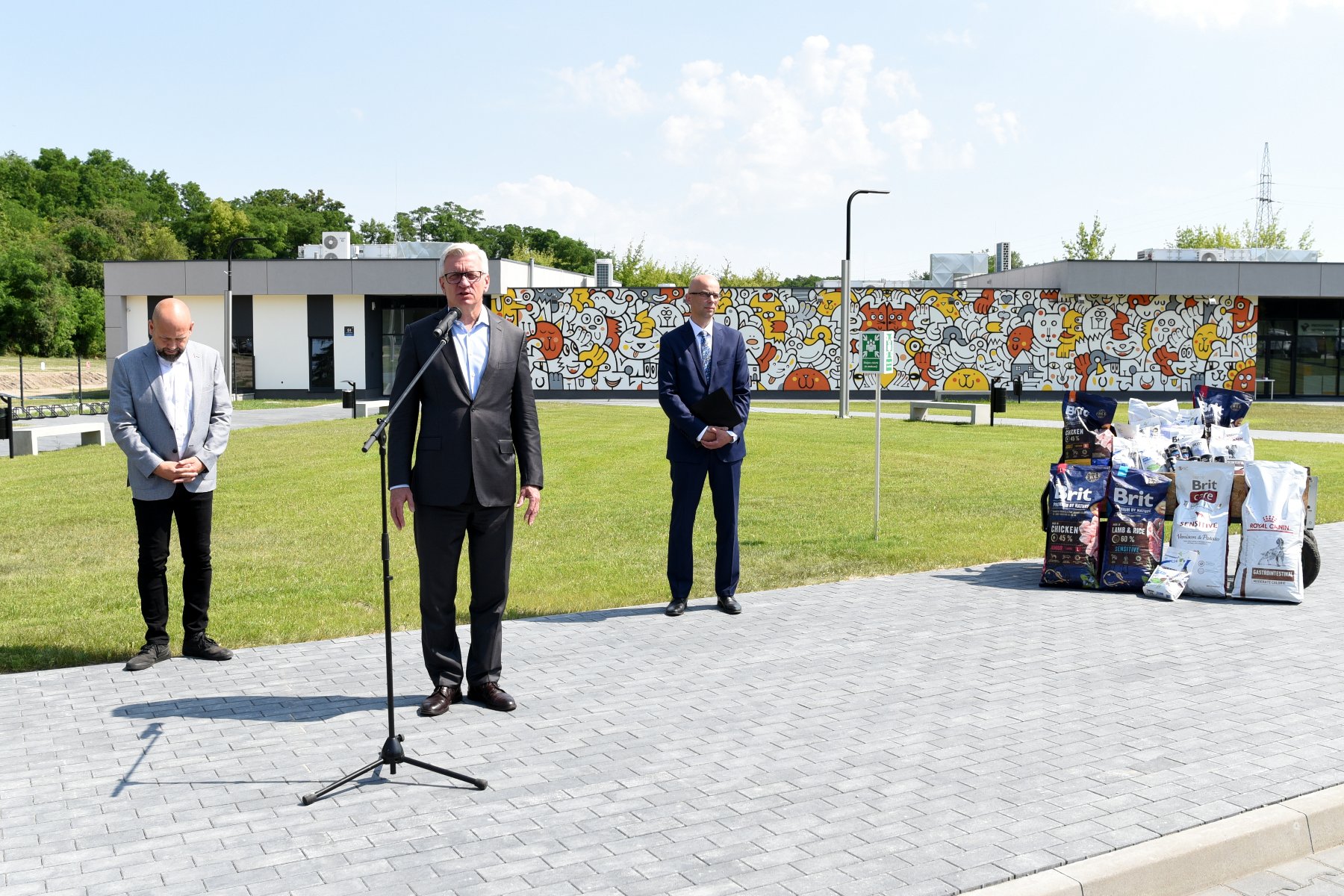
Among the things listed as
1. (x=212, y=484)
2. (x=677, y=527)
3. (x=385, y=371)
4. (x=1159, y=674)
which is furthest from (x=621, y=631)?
(x=385, y=371)

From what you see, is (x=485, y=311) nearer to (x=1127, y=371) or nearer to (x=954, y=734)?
(x=954, y=734)

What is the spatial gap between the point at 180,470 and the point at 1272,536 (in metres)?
6.94

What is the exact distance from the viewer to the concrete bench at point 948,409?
3044 centimetres

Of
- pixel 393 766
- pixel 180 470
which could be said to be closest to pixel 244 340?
pixel 180 470

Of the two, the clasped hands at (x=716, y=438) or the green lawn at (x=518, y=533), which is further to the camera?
the green lawn at (x=518, y=533)

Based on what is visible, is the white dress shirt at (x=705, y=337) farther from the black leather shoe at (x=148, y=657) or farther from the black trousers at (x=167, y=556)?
the black leather shoe at (x=148, y=657)

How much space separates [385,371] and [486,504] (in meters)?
47.5

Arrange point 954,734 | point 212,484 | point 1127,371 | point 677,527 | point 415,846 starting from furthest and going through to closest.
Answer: point 1127,371 → point 677,527 → point 212,484 → point 954,734 → point 415,846

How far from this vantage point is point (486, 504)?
5.44 meters

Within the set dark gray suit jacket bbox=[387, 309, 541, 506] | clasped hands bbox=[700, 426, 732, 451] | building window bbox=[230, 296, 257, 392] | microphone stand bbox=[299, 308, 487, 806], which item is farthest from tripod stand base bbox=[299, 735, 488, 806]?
building window bbox=[230, 296, 257, 392]

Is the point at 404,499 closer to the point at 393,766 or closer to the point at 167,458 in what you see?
the point at 393,766

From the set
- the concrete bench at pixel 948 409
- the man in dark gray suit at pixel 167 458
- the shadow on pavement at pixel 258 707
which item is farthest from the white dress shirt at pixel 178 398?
the concrete bench at pixel 948 409

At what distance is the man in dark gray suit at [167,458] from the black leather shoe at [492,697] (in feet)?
5.54

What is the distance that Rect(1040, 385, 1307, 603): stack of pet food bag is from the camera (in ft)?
26.6
